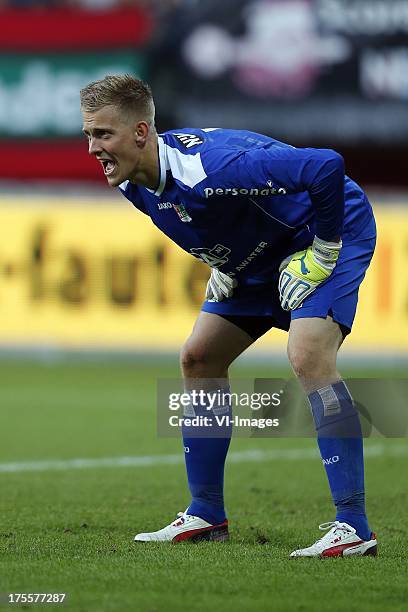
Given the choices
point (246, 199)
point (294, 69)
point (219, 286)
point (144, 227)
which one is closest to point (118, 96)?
point (246, 199)

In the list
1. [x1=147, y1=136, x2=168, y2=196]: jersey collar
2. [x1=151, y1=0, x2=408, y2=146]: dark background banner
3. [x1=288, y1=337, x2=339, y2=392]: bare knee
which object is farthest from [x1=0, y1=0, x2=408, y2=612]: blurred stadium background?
[x1=147, y1=136, x2=168, y2=196]: jersey collar

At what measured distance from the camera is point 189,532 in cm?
602

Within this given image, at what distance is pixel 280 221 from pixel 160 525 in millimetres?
1720

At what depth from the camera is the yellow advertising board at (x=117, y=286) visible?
54.1 ft

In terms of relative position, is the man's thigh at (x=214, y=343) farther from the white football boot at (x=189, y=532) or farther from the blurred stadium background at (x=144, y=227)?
the blurred stadium background at (x=144, y=227)

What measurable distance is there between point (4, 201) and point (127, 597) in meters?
12.9

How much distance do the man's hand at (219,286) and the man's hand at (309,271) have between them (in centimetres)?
37

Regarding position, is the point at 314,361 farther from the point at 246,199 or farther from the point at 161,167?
the point at 161,167

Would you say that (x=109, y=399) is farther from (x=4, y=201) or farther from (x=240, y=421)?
(x=240, y=421)

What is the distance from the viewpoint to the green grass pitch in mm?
4688

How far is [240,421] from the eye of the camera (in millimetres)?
6723

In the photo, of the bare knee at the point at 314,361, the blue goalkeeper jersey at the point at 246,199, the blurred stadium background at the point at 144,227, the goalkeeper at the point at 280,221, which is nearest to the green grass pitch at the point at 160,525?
the blurred stadium background at the point at 144,227

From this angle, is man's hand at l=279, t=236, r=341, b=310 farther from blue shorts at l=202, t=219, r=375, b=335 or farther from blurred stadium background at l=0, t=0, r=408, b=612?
blurred stadium background at l=0, t=0, r=408, b=612

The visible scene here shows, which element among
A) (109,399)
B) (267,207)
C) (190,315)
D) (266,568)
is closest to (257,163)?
(267,207)
